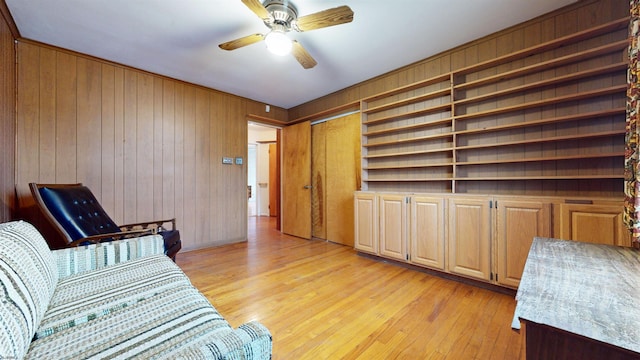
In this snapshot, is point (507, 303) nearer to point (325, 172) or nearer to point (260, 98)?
point (325, 172)

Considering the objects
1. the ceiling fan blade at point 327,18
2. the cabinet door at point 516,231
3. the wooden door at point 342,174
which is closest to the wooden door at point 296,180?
the wooden door at point 342,174

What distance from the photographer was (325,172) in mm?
4176

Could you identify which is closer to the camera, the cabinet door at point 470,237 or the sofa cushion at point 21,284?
the sofa cushion at point 21,284

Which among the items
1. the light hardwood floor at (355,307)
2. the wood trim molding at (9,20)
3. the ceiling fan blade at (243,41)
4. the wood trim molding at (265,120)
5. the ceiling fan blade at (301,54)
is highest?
the wood trim molding at (9,20)

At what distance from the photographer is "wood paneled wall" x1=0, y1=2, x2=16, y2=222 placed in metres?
1.99

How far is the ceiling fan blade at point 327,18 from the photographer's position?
1.68 metres

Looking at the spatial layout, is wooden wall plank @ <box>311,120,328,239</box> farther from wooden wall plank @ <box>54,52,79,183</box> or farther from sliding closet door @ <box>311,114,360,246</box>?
wooden wall plank @ <box>54,52,79,183</box>

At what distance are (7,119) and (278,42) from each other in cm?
248

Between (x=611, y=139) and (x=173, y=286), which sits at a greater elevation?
(x=611, y=139)

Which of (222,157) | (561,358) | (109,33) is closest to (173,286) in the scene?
(561,358)

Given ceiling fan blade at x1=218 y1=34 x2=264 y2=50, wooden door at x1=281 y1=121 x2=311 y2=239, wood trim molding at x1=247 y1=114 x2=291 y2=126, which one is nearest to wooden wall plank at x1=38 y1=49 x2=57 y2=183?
ceiling fan blade at x1=218 y1=34 x2=264 y2=50

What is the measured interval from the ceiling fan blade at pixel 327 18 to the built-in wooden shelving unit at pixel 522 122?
142 centimetres

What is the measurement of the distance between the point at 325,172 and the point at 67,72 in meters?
3.40

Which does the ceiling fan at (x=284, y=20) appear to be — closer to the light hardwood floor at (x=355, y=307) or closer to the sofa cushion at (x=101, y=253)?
the sofa cushion at (x=101, y=253)
